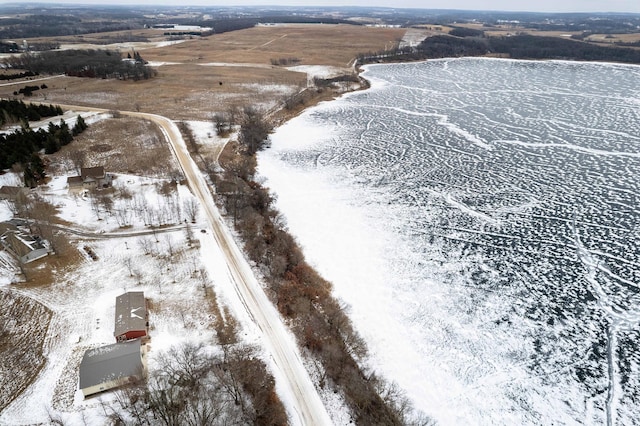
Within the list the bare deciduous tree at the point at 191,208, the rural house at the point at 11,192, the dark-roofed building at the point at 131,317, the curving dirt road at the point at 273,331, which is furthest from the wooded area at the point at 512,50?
the dark-roofed building at the point at 131,317

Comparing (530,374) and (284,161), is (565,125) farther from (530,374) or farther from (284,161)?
(530,374)

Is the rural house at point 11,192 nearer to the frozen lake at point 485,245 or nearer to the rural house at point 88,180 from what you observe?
the rural house at point 88,180

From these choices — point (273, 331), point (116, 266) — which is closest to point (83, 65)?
point (116, 266)

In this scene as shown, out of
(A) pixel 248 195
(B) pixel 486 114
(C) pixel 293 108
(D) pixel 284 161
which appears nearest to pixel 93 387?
(A) pixel 248 195

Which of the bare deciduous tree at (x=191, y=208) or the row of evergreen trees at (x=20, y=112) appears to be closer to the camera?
the bare deciduous tree at (x=191, y=208)

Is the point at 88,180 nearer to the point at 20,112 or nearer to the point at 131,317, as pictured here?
the point at 131,317
